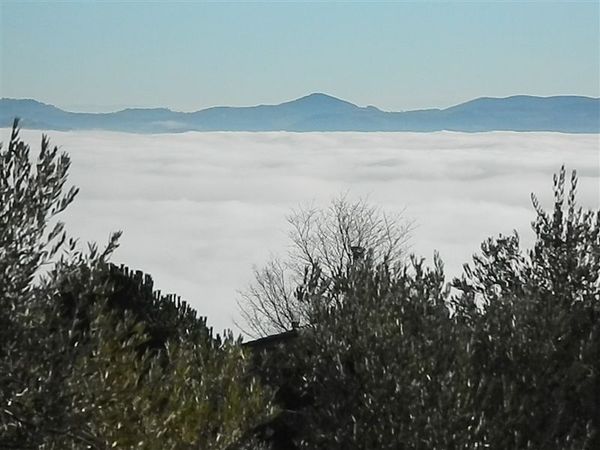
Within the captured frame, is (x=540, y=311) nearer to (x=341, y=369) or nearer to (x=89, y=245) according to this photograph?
(x=341, y=369)

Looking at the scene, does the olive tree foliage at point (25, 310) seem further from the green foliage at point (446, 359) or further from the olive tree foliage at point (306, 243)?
the olive tree foliage at point (306, 243)

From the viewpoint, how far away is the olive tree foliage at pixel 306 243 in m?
37.7

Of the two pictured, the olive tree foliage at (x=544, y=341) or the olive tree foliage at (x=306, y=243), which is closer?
the olive tree foliage at (x=544, y=341)

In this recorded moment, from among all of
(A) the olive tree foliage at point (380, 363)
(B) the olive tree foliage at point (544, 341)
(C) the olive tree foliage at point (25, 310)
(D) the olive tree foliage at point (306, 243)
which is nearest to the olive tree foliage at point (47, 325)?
(C) the olive tree foliage at point (25, 310)

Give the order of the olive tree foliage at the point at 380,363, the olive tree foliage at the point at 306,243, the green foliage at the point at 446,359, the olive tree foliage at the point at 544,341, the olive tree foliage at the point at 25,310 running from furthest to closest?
1. the olive tree foliage at the point at 306,243
2. the olive tree foliage at the point at 544,341
3. the green foliage at the point at 446,359
4. the olive tree foliage at the point at 380,363
5. the olive tree foliage at the point at 25,310

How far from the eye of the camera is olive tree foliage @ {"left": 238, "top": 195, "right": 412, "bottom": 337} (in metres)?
37.7

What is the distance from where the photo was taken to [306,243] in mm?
38656

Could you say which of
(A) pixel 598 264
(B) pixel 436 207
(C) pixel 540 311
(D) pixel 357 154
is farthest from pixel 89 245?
(D) pixel 357 154


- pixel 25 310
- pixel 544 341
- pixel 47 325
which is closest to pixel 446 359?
pixel 544 341

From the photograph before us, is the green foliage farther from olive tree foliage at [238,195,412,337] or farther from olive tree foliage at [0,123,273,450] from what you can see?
olive tree foliage at [238,195,412,337]

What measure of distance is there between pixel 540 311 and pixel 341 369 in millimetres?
2427

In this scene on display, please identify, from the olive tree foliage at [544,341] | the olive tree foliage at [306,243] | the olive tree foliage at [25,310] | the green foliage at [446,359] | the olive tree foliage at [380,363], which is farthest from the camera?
the olive tree foliage at [306,243]

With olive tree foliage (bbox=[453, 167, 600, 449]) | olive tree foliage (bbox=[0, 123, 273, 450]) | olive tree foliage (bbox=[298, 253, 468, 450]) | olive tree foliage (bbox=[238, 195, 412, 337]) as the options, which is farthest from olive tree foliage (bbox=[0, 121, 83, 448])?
olive tree foliage (bbox=[238, 195, 412, 337])

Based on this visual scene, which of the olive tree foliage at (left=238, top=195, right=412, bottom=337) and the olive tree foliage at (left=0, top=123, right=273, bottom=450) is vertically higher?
the olive tree foliage at (left=0, top=123, right=273, bottom=450)
